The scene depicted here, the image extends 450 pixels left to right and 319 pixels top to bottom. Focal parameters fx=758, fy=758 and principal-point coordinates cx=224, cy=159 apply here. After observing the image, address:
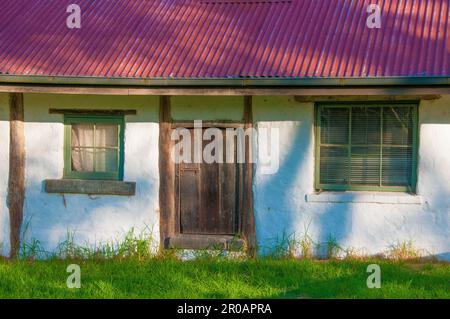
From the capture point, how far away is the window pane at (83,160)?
10.6m

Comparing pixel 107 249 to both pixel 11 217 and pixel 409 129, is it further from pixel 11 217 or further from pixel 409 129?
pixel 409 129

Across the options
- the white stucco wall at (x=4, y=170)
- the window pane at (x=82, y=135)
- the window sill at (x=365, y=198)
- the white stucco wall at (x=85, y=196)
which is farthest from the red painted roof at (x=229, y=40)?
the window sill at (x=365, y=198)

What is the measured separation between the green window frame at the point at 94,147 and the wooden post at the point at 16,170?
0.61 metres

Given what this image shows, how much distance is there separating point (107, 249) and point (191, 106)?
87.0 inches

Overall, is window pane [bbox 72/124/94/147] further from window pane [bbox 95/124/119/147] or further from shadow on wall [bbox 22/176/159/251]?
shadow on wall [bbox 22/176/159/251]

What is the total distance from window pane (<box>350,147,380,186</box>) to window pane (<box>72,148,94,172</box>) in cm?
359

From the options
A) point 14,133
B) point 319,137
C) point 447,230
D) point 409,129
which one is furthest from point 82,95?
point 447,230

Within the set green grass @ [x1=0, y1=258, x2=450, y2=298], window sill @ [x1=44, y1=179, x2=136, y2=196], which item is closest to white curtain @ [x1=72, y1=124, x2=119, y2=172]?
window sill @ [x1=44, y1=179, x2=136, y2=196]

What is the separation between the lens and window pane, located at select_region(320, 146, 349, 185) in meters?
9.97

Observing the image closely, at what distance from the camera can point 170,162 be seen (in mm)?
10211

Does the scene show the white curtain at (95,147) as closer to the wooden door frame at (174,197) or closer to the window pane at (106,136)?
the window pane at (106,136)

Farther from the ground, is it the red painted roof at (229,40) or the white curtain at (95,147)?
the red painted roof at (229,40)

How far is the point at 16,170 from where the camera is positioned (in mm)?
10438

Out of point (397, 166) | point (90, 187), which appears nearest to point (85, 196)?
point (90, 187)
